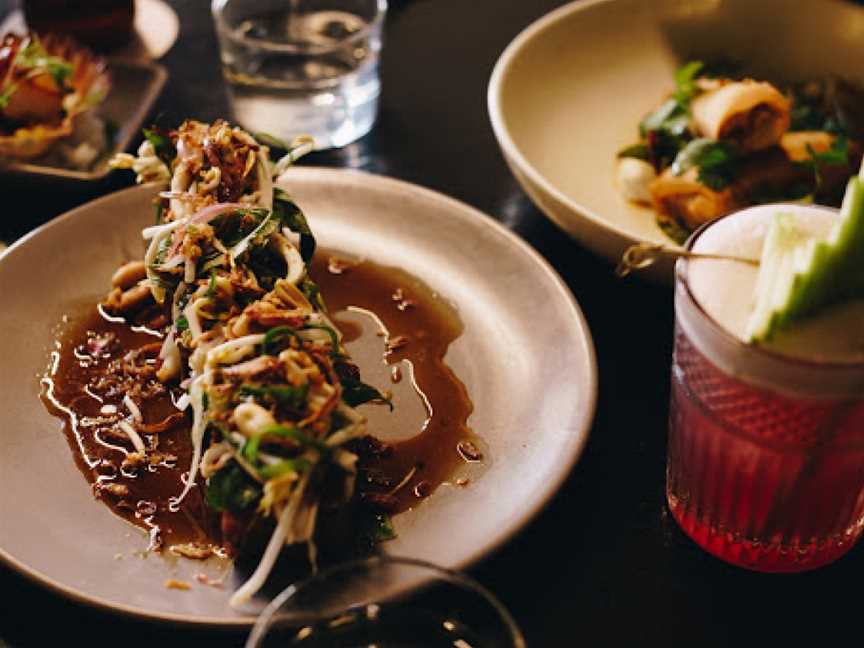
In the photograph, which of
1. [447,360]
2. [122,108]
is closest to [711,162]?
[447,360]

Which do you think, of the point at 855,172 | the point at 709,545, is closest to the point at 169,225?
the point at 709,545

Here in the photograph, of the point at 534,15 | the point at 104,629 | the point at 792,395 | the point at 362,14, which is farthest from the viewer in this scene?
the point at 534,15

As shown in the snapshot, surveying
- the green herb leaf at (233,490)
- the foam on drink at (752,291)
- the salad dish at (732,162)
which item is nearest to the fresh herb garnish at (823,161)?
the salad dish at (732,162)

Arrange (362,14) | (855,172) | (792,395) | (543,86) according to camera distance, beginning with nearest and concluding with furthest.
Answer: (792,395), (855,172), (543,86), (362,14)

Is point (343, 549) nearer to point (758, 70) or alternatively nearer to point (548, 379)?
point (548, 379)

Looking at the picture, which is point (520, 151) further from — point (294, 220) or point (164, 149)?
point (164, 149)
